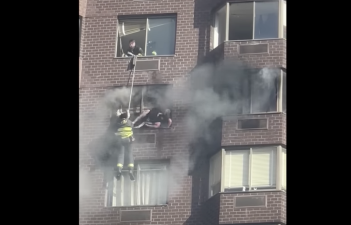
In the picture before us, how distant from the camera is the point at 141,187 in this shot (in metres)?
12.2

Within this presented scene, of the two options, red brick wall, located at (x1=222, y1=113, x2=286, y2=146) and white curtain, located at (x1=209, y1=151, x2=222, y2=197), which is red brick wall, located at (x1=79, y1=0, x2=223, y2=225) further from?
red brick wall, located at (x1=222, y1=113, x2=286, y2=146)

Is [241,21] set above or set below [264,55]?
above

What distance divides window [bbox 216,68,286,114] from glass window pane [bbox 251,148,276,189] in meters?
0.50

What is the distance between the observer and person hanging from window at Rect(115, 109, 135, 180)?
12.2m

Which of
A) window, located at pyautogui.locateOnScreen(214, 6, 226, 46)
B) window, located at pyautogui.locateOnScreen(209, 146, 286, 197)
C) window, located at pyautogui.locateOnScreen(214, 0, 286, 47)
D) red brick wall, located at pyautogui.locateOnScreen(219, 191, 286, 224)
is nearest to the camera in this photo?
red brick wall, located at pyautogui.locateOnScreen(219, 191, 286, 224)

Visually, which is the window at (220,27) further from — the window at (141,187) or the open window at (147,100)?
the window at (141,187)

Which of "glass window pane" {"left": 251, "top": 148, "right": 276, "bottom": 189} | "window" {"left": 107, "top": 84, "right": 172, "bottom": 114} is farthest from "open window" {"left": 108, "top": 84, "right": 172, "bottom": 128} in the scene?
"glass window pane" {"left": 251, "top": 148, "right": 276, "bottom": 189}

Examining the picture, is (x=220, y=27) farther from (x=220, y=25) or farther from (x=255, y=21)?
(x=255, y=21)

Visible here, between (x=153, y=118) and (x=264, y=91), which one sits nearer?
(x=264, y=91)

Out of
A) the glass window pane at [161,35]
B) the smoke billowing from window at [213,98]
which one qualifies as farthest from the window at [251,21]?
the glass window pane at [161,35]

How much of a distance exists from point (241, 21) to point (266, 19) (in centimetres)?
31

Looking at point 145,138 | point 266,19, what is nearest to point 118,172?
point 145,138
